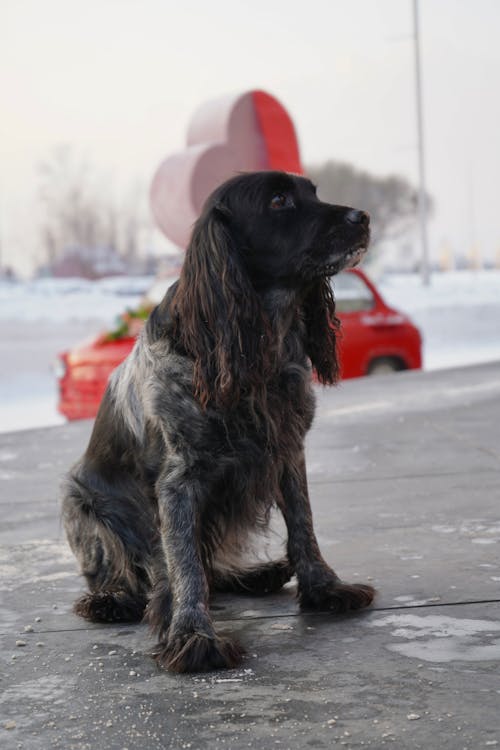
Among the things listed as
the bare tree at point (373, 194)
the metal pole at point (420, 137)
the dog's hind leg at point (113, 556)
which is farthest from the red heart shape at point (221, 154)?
the bare tree at point (373, 194)

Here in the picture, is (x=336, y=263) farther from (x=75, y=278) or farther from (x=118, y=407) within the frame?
(x=75, y=278)

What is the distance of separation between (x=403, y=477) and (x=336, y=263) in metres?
2.55

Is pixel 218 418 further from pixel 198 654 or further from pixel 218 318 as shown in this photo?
pixel 198 654

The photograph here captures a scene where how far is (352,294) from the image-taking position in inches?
420

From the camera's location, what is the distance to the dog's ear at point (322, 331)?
3355mm

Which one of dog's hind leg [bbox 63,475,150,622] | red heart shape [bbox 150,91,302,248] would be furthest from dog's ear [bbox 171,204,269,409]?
red heart shape [bbox 150,91,302,248]

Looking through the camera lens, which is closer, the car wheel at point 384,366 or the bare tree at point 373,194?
the car wheel at point 384,366

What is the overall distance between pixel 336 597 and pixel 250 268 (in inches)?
40.8

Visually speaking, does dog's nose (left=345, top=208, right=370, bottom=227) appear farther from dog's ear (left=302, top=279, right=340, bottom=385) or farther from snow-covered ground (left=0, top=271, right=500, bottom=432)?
snow-covered ground (left=0, top=271, right=500, bottom=432)

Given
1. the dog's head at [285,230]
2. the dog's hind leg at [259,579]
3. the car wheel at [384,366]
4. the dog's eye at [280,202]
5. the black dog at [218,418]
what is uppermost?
the dog's eye at [280,202]

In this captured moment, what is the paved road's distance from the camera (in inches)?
92.4

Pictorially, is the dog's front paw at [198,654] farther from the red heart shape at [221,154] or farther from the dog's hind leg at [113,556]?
the red heart shape at [221,154]

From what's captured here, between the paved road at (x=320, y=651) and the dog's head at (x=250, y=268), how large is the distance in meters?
0.75

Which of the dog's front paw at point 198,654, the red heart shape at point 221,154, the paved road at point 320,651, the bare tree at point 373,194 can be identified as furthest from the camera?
the bare tree at point 373,194
